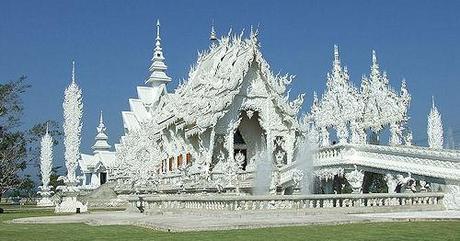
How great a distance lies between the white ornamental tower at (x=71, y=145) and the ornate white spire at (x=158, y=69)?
26570mm

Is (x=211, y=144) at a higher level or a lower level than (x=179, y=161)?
higher

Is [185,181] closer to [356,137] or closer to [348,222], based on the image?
[356,137]

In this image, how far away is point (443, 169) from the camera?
20.0m

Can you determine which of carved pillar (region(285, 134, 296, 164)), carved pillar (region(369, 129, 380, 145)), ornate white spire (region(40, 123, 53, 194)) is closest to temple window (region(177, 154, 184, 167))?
carved pillar (region(285, 134, 296, 164))

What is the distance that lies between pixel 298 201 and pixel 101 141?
50447mm

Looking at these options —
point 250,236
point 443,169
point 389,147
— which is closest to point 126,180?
point 389,147

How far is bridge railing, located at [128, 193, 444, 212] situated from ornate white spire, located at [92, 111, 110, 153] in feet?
145

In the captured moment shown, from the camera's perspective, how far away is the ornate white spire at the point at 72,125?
28.9 m

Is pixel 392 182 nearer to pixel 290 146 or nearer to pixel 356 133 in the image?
pixel 356 133

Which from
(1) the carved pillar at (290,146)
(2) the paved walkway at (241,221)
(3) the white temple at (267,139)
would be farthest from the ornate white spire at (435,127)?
(2) the paved walkway at (241,221)

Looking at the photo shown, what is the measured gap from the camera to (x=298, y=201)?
16656 mm

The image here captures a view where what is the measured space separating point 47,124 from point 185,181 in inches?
1136

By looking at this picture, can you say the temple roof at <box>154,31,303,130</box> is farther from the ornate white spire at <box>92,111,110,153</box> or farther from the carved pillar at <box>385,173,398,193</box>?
the ornate white spire at <box>92,111,110,153</box>

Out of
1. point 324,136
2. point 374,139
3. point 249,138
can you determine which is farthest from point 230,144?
point 374,139
